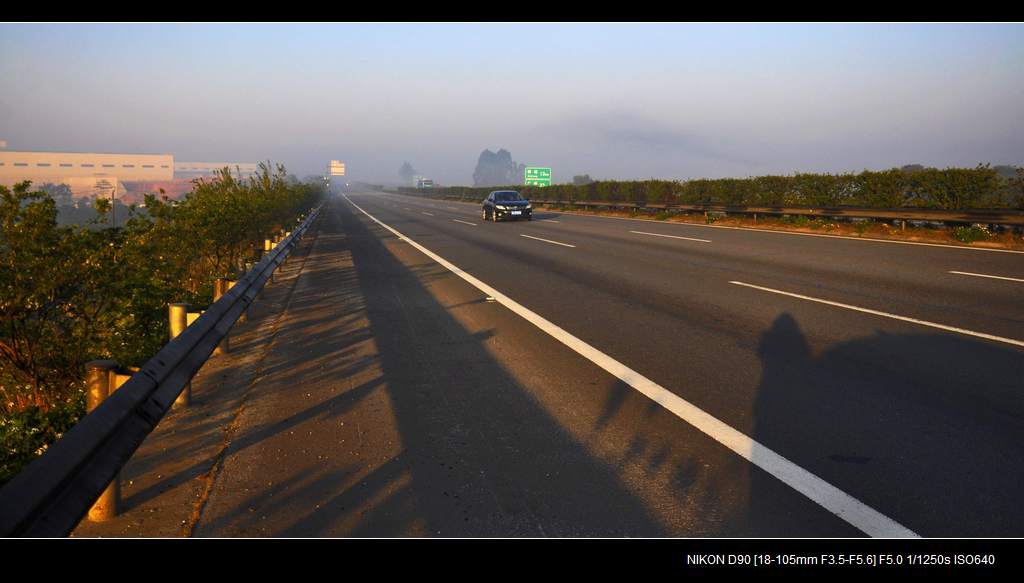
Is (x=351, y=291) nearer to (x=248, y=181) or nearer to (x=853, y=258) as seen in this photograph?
(x=853, y=258)

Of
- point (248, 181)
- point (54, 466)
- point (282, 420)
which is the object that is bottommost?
point (282, 420)

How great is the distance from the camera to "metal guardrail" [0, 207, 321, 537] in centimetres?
221

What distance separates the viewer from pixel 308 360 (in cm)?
654

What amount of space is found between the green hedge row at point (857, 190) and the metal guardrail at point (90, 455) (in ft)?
69.8

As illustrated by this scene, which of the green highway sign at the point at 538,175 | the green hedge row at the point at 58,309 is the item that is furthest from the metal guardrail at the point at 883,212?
the green highway sign at the point at 538,175

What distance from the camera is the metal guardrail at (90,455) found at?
221 cm

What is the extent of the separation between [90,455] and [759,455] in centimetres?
351

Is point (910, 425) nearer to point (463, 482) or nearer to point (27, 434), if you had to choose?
point (463, 482)

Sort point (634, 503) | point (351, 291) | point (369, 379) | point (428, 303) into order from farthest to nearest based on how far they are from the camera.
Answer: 1. point (351, 291)
2. point (428, 303)
3. point (369, 379)
4. point (634, 503)

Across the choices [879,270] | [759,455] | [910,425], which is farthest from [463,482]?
[879,270]

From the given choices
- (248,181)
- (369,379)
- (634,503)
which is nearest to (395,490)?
(634,503)

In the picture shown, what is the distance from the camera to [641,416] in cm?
470

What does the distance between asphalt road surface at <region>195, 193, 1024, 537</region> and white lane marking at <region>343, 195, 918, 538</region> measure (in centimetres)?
2
